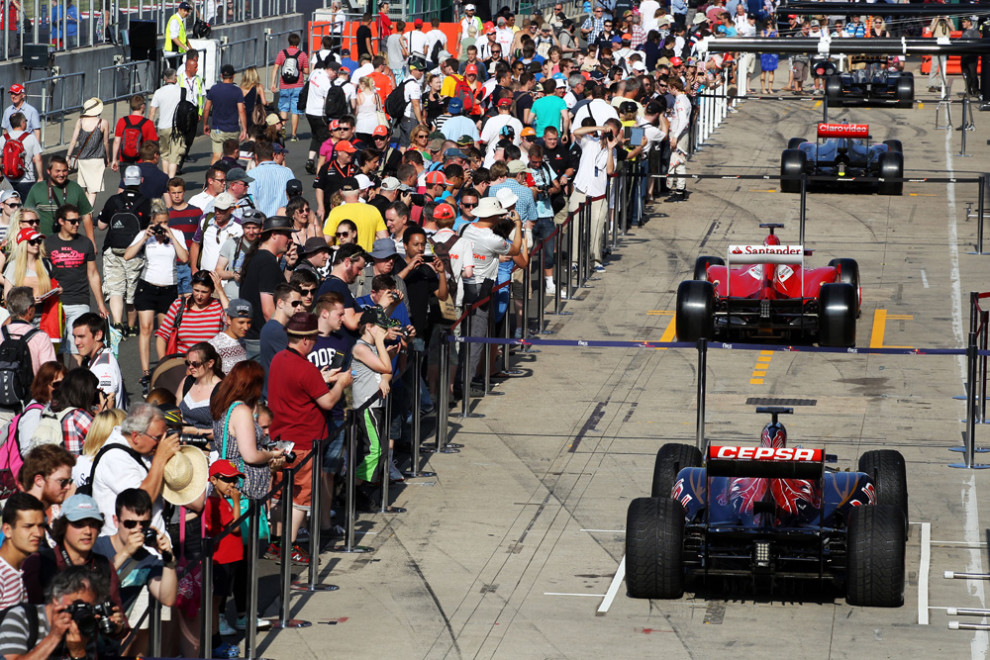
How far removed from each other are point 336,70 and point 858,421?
12.5 meters


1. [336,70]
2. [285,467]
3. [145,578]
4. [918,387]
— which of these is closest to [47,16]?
[336,70]

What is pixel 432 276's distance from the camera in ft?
46.7

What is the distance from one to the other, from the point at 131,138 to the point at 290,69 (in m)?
9.29

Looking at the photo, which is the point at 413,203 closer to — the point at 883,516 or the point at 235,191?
the point at 235,191

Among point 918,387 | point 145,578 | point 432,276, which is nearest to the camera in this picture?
point 145,578

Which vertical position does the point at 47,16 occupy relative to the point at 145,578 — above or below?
above

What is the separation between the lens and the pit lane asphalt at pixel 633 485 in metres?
10.3

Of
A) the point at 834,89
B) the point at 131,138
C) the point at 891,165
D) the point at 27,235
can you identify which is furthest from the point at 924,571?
the point at 834,89

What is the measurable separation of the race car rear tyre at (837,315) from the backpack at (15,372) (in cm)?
897

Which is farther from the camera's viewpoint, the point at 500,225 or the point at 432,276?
the point at 500,225

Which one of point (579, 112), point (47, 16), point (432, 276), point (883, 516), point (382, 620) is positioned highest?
point (47, 16)

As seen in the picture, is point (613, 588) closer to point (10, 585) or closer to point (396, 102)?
point (10, 585)

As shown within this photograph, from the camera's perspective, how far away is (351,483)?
11852 millimetres

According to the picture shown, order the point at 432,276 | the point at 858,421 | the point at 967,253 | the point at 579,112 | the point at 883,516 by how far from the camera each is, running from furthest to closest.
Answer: the point at 967,253, the point at 579,112, the point at 858,421, the point at 432,276, the point at 883,516
